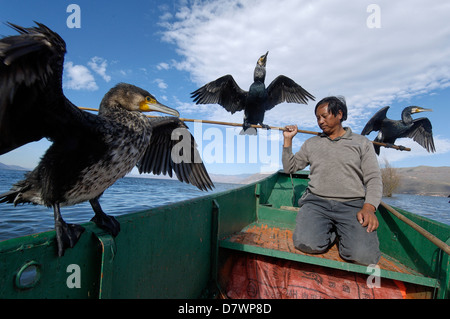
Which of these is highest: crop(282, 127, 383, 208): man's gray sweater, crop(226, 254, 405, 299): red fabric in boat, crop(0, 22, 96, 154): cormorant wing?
crop(0, 22, 96, 154): cormorant wing

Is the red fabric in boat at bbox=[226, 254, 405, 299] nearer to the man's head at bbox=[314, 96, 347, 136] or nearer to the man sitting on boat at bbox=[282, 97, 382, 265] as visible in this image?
the man sitting on boat at bbox=[282, 97, 382, 265]

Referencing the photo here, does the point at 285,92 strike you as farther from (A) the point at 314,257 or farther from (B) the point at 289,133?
(A) the point at 314,257

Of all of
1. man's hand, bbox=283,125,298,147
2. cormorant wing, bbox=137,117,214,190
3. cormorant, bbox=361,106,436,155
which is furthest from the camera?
cormorant, bbox=361,106,436,155

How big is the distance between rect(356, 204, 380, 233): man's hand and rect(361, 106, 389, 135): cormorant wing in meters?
4.70

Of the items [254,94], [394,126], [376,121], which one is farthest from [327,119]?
[394,126]

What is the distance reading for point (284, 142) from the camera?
277cm

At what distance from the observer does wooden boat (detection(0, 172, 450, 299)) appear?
0.80 meters

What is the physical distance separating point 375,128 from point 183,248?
6511 mm

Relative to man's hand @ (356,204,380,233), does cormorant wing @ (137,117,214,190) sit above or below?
above

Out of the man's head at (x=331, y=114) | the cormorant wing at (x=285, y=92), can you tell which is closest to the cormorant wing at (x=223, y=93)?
the cormorant wing at (x=285, y=92)

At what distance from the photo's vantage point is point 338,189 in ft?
7.80

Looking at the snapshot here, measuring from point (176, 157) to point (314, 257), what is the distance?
1.66 meters

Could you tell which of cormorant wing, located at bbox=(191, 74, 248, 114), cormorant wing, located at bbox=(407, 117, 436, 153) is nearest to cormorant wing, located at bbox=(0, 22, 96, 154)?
cormorant wing, located at bbox=(191, 74, 248, 114)
